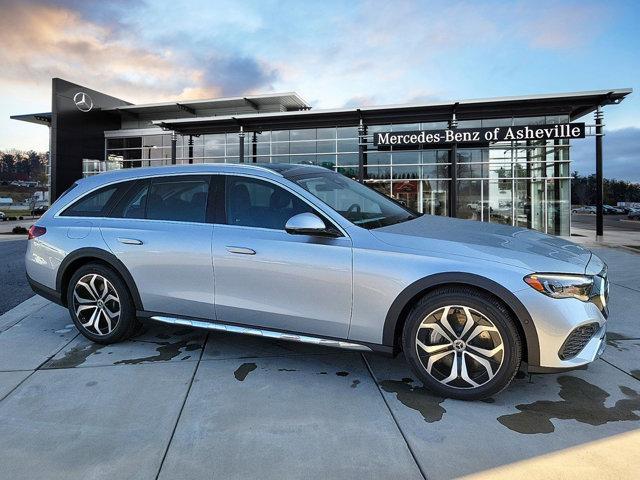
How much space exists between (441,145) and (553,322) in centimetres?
1862

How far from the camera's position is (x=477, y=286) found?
122 inches

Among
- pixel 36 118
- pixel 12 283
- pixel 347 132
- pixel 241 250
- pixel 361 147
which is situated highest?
pixel 36 118

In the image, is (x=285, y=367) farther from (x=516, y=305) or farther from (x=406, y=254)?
(x=516, y=305)

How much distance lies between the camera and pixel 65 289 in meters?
4.64

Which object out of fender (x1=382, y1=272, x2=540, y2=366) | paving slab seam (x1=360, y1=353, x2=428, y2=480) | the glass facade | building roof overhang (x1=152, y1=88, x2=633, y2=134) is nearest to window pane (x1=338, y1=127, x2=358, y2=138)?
the glass facade

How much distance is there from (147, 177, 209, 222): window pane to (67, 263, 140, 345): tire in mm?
753

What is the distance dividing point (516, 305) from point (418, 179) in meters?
19.1

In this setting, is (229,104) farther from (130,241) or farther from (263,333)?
(263,333)

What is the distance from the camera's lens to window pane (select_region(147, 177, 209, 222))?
4133mm

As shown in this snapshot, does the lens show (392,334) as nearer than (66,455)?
No

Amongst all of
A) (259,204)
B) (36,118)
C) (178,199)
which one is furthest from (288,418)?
(36,118)

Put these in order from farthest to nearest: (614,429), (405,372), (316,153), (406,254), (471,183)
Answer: (316,153), (471,183), (405,372), (406,254), (614,429)

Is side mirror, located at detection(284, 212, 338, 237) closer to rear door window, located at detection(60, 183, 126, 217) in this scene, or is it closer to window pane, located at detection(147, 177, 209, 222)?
window pane, located at detection(147, 177, 209, 222)

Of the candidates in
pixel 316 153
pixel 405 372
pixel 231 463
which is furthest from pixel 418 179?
pixel 231 463
